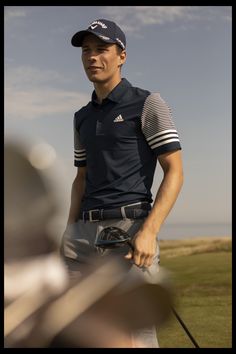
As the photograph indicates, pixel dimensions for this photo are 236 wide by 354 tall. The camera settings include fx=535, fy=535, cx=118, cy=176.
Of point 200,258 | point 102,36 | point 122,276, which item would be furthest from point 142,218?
point 200,258

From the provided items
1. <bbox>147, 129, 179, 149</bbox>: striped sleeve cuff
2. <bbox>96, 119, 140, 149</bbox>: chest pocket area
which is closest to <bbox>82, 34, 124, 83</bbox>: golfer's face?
<bbox>96, 119, 140, 149</bbox>: chest pocket area

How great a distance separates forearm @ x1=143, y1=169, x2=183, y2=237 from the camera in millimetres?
2287

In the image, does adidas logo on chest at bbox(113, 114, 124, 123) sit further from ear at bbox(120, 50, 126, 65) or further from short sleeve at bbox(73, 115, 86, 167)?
short sleeve at bbox(73, 115, 86, 167)

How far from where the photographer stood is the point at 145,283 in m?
0.78

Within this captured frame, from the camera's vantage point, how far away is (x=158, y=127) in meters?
2.53

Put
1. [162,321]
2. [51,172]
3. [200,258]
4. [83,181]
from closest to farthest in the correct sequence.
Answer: [51,172] → [162,321] → [83,181] → [200,258]

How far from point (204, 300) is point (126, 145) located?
926 centimetres

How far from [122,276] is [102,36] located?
186cm

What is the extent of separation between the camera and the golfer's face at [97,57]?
2496 millimetres

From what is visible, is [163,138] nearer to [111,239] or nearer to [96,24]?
[96,24]

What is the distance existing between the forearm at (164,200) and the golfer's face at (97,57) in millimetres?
573

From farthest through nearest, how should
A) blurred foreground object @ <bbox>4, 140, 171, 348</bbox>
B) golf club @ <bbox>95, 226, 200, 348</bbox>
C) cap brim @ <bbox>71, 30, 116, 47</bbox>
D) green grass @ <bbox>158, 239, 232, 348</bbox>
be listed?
green grass @ <bbox>158, 239, 232, 348</bbox>, cap brim @ <bbox>71, 30, 116, 47</bbox>, golf club @ <bbox>95, 226, 200, 348</bbox>, blurred foreground object @ <bbox>4, 140, 171, 348</bbox>

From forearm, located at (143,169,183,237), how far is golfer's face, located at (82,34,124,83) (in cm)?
57

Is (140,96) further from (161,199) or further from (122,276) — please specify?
(122,276)
